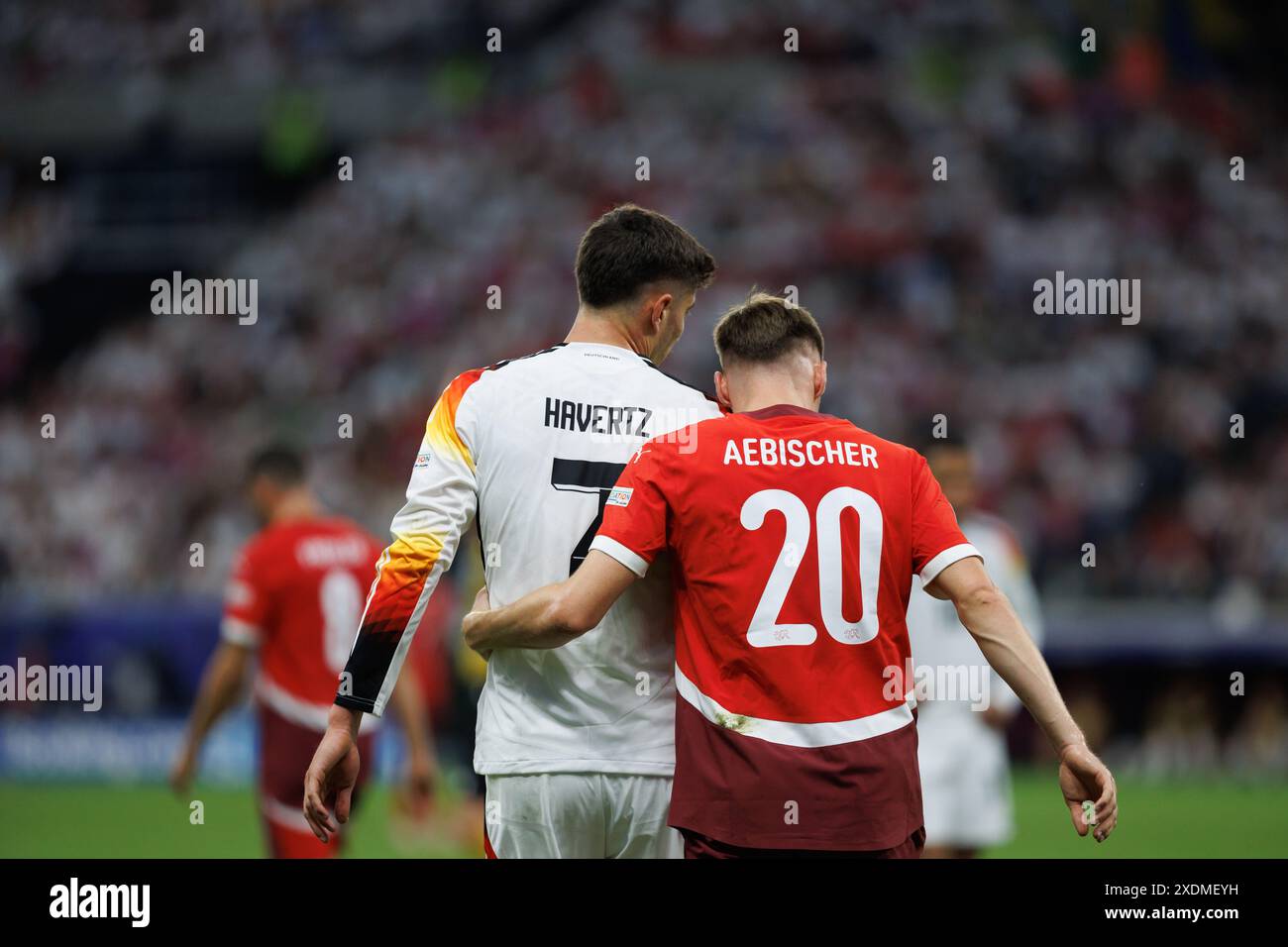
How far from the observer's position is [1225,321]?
681 inches

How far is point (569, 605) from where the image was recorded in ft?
11.5

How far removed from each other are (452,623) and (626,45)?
1283 cm

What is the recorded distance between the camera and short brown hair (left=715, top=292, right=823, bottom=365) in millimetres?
3797

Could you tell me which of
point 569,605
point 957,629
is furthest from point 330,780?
point 957,629

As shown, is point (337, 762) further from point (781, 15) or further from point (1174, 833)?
point (781, 15)

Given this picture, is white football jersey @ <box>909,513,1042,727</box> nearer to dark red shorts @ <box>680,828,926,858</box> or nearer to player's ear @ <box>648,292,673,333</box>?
player's ear @ <box>648,292,673,333</box>

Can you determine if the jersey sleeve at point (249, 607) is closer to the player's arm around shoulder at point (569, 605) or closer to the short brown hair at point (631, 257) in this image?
the short brown hair at point (631, 257)

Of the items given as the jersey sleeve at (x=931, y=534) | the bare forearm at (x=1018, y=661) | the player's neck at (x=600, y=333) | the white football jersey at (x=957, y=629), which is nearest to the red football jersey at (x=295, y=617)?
the white football jersey at (x=957, y=629)

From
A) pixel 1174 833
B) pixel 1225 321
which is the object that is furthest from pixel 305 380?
pixel 1174 833

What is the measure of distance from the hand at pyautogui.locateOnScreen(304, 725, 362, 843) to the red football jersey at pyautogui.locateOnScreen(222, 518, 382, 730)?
309 centimetres

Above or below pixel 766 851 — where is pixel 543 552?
above

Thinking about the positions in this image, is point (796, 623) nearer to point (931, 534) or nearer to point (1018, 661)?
point (931, 534)

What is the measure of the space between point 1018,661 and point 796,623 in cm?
51

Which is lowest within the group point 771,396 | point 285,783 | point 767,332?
point 285,783
